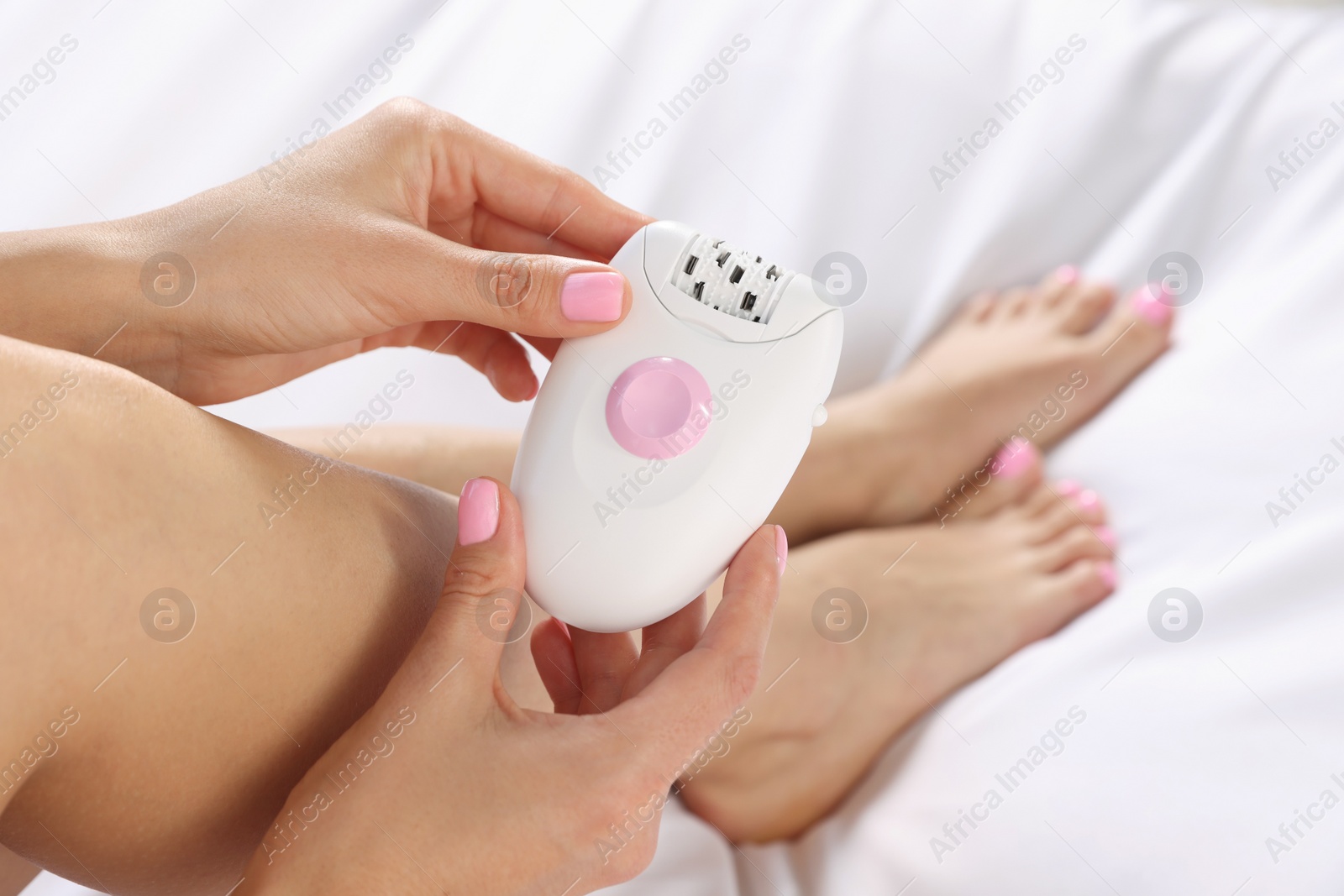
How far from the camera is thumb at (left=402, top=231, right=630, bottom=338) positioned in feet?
2.19

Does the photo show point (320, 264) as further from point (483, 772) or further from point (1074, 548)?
point (1074, 548)

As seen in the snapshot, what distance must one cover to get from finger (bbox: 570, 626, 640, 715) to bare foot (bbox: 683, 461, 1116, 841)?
227mm

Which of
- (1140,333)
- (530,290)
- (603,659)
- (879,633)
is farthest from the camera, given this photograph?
(1140,333)

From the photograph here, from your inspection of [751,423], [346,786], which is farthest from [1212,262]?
[346,786]

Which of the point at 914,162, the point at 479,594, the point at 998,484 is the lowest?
the point at 479,594

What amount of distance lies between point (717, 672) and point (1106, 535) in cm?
63

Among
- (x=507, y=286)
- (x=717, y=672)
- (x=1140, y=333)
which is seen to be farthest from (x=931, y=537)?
(x=507, y=286)

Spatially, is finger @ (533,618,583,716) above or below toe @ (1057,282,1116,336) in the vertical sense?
below

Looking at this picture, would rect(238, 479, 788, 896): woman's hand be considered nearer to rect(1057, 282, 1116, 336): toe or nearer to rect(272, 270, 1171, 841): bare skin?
rect(272, 270, 1171, 841): bare skin

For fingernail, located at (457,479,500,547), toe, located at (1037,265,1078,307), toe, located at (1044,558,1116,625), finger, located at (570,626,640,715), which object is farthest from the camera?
toe, located at (1037,265,1078,307)

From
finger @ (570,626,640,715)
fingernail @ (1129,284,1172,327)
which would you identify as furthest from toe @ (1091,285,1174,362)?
finger @ (570,626,640,715)

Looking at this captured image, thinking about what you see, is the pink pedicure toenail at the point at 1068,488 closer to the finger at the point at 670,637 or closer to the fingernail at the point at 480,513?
the finger at the point at 670,637

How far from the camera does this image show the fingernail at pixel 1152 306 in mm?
Result: 1177

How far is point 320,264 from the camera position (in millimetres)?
713
